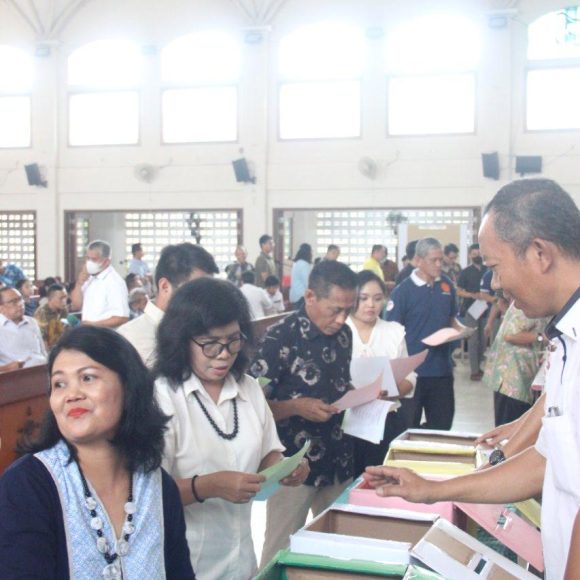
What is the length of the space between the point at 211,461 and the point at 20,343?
174 inches

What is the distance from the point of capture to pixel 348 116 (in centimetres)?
1422

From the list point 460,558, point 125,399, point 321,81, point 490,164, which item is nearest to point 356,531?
point 460,558

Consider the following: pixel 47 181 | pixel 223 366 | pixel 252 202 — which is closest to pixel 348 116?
pixel 252 202

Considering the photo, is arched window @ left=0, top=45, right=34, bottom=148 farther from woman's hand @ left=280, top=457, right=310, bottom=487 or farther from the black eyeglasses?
the black eyeglasses

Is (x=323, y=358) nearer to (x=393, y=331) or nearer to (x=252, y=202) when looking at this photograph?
(x=393, y=331)

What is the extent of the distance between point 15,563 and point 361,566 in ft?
2.39

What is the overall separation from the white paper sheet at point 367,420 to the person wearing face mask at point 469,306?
23.2ft

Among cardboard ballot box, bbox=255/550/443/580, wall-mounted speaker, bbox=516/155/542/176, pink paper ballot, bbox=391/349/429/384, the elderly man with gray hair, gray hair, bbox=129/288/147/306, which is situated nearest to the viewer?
cardboard ballot box, bbox=255/550/443/580

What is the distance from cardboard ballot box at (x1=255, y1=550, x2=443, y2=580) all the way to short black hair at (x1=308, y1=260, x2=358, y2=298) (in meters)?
1.40

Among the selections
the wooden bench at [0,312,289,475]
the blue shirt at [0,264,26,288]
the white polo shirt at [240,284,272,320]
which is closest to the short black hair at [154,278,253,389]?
the wooden bench at [0,312,289,475]

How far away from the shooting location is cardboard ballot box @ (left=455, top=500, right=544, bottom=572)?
220 cm

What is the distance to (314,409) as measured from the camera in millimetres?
2982

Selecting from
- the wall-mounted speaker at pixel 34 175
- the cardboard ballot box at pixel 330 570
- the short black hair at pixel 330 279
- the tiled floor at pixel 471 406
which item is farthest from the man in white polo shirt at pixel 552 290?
the wall-mounted speaker at pixel 34 175

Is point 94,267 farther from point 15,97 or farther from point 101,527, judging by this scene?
point 15,97
